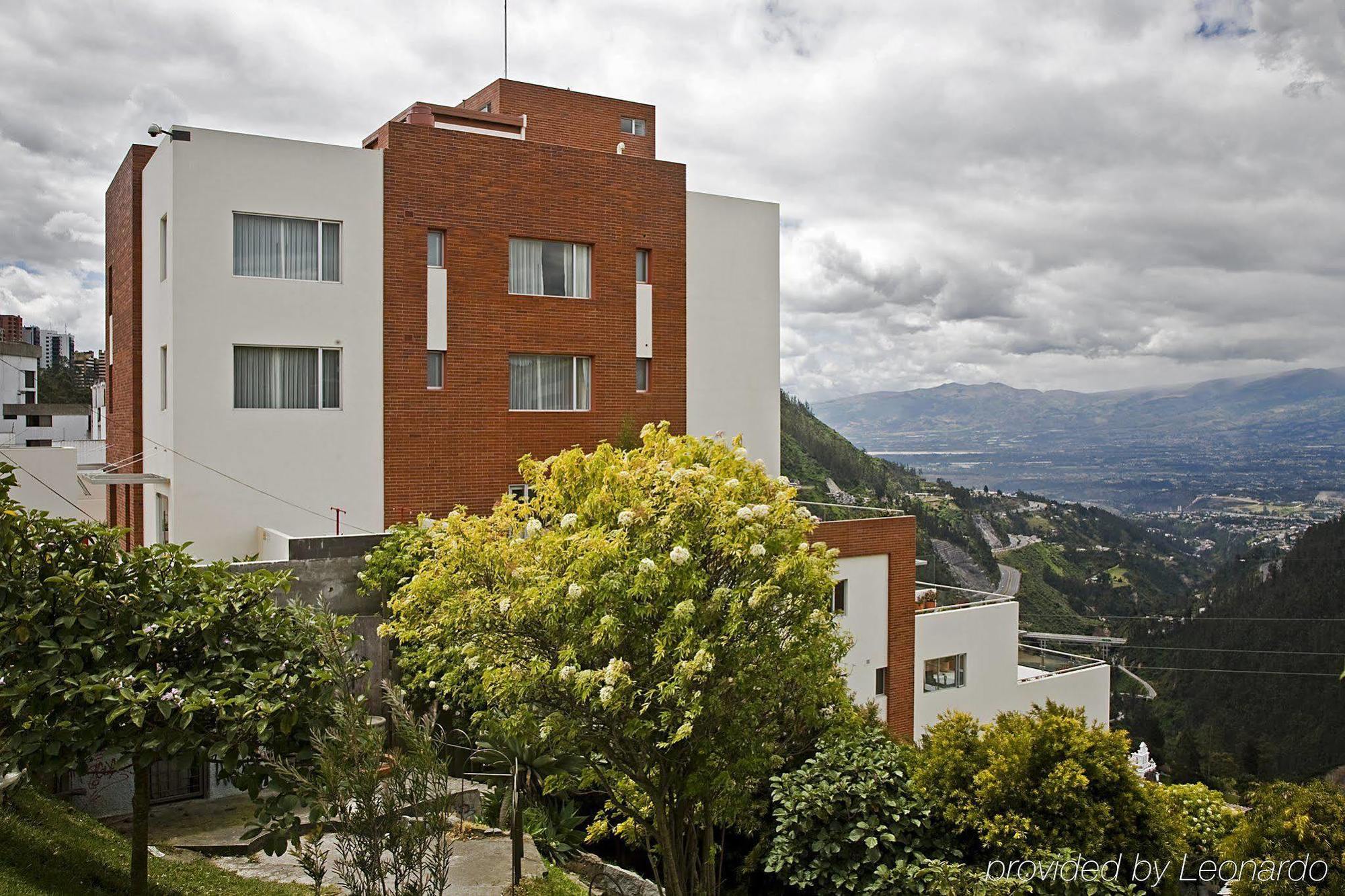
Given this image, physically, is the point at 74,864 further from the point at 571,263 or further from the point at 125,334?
the point at 125,334

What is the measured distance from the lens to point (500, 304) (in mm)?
23969

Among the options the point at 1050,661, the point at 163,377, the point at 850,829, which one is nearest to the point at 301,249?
the point at 163,377

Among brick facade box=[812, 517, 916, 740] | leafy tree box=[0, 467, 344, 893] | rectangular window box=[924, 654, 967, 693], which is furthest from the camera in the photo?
rectangular window box=[924, 654, 967, 693]

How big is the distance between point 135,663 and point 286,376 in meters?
13.9

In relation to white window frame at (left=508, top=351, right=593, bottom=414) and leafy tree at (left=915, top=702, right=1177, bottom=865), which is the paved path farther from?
leafy tree at (left=915, top=702, right=1177, bottom=865)

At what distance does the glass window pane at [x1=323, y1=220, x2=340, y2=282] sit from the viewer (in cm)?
2214

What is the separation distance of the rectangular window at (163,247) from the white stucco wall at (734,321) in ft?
37.7

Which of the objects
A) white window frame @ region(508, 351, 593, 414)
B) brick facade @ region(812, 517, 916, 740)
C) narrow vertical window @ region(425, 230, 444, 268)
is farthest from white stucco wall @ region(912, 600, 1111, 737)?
narrow vertical window @ region(425, 230, 444, 268)

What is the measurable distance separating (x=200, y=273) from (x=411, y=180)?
5066 millimetres

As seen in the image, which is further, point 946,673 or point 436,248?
point 946,673

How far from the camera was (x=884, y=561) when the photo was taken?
25.6 meters

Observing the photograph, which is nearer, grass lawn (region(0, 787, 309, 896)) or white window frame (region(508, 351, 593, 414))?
grass lawn (region(0, 787, 309, 896))

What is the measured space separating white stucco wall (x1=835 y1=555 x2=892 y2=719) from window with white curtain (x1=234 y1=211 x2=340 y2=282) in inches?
548

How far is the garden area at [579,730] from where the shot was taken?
28.0 ft
